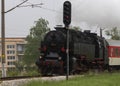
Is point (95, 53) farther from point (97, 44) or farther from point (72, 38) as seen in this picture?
point (72, 38)

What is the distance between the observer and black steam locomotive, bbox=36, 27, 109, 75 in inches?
1201

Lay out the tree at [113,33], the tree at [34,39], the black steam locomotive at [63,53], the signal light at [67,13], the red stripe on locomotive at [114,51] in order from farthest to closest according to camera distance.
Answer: the tree at [34,39] → the tree at [113,33] → the red stripe on locomotive at [114,51] → the black steam locomotive at [63,53] → the signal light at [67,13]

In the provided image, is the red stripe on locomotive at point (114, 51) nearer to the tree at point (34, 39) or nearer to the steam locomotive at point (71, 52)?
the steam locomotive at point (71, 52)

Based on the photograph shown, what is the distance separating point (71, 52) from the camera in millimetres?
31391

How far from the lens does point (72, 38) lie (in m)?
31.6

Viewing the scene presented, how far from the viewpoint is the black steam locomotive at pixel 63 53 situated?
30.5 m

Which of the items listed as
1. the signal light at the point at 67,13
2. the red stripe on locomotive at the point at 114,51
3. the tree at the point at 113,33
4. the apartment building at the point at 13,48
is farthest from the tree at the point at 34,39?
the signal light at the point at 67,13

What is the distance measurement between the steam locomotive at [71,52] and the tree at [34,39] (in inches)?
2685

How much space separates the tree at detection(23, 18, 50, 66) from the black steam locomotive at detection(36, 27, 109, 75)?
70297 mm

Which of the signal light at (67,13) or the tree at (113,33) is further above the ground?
the tree at (113,33)

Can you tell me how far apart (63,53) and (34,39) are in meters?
76.5

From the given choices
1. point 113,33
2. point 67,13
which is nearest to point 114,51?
point 67,13

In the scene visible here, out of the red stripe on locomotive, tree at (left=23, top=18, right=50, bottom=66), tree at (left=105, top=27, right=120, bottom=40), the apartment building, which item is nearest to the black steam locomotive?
the red stripe on locomotive

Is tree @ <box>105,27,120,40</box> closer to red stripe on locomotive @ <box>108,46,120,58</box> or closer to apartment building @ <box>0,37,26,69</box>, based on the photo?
red stripe on locomotive @ <box>108,46,120,58</box>
